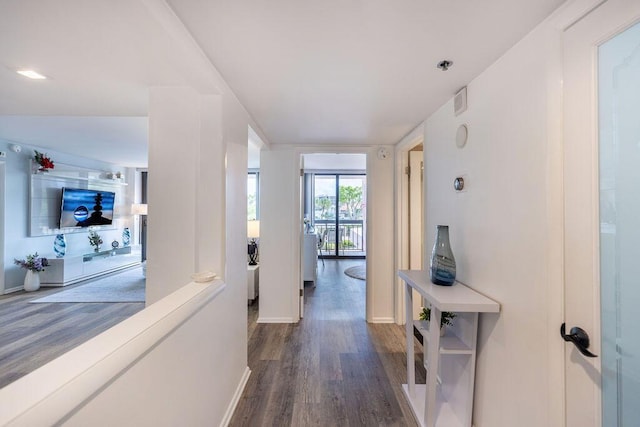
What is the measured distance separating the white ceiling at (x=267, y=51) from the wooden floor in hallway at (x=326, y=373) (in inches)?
83.8

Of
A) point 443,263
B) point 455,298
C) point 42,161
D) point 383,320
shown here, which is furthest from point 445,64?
point 42,161

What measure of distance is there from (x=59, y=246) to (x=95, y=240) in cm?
69

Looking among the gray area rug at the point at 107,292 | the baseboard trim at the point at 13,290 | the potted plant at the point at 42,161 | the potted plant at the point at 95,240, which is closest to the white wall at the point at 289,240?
the gray area rug at the point at 107,292

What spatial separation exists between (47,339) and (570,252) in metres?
4.33

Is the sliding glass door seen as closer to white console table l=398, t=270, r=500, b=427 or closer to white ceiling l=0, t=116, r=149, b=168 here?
white ceiling l=0, t=116, r=149, b=168

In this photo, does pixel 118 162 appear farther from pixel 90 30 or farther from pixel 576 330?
pixel 576 330

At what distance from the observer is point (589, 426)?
956mm

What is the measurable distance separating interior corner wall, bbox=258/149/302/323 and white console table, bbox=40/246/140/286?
4025 mm

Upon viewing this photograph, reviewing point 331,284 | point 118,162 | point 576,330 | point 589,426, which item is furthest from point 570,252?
point 118,162

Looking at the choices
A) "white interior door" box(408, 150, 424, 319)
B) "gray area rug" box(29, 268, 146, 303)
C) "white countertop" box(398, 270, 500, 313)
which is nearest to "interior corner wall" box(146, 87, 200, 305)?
"white countertop" box(398, 270, 500, 313)

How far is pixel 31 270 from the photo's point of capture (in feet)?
14.0

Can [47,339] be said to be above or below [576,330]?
below

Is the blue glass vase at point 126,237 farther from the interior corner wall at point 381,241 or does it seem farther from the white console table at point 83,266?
the interior corner wall at point 381,241

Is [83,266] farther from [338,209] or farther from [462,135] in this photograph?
[462,135]
